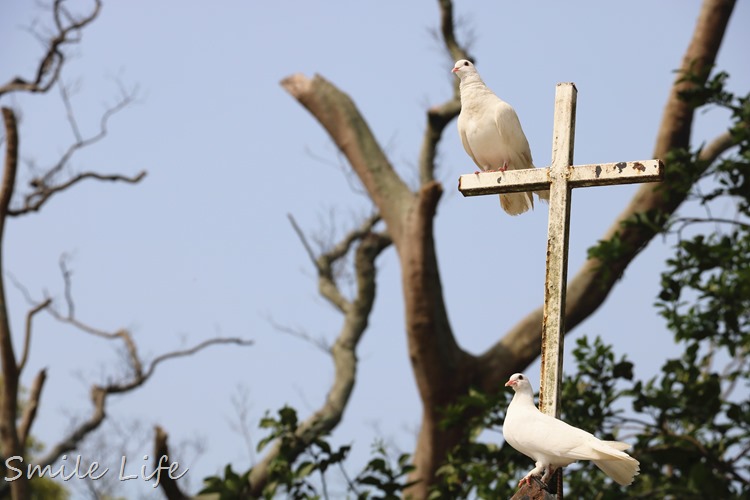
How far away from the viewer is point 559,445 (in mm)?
3824

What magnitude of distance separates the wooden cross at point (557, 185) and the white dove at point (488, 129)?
3.95ft

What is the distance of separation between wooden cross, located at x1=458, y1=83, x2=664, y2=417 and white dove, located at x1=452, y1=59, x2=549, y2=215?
1.21 m

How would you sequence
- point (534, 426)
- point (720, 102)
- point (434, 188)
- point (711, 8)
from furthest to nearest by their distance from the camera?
point (711, 8) < point (434, 188) < point (720, 102) < point (534, 426)

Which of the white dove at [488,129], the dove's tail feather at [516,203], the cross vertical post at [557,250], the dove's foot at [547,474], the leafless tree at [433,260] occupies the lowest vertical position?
the dove's foot at [547,474]

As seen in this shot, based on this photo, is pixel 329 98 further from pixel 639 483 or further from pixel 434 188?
pixel 639 483

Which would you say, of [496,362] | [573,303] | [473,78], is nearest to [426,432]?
[496,362]

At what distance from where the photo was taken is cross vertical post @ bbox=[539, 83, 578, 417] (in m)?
4.09

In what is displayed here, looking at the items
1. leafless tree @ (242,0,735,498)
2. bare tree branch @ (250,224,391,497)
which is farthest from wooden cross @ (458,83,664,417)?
bare tree branch @ (250,224,391,497)

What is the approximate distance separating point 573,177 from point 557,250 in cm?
32

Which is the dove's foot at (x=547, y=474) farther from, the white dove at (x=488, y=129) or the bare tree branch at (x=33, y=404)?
the bare tree branch at (x=33, y=404)

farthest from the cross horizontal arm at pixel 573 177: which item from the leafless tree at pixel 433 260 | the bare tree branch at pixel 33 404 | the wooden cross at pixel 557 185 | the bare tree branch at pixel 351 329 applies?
the bare tree branch at pixel 33 404

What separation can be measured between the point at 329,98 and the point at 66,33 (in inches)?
217

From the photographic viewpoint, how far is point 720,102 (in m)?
8.60

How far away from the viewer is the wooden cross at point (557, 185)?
4117mm
